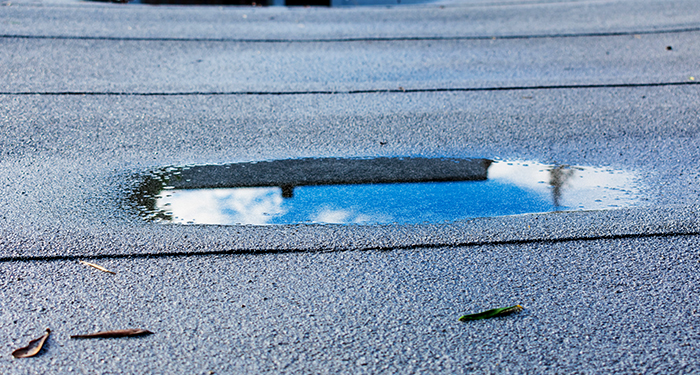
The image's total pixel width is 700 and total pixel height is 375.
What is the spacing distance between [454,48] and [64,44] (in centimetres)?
491

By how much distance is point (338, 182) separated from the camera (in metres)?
4.27

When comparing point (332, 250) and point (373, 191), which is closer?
point (332, 250)

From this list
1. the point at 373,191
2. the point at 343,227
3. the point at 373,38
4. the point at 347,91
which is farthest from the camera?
the point at 373,38

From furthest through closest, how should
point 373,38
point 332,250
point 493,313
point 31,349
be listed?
point 373,38 < point 332,250 < point 493,313 < point 31,349

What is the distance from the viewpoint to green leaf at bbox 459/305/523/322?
2.78 metres

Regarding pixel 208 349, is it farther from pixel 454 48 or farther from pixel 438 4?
pixel 438 4

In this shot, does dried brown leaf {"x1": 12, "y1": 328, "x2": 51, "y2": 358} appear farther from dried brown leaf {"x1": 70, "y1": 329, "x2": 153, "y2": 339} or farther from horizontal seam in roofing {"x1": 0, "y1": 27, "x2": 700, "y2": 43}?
horizontal seam in roofing {"x1": 0, "y1": 27, "x2": 700, "y2": 43}

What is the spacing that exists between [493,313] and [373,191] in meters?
1.52

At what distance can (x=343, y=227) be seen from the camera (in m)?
3.62

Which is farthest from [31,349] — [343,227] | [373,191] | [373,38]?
[373,38]

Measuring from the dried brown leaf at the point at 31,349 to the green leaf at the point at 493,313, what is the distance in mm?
1759

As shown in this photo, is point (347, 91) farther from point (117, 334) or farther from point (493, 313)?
point (117, 334)

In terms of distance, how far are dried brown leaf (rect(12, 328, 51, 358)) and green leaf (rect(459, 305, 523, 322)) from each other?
1.76 m

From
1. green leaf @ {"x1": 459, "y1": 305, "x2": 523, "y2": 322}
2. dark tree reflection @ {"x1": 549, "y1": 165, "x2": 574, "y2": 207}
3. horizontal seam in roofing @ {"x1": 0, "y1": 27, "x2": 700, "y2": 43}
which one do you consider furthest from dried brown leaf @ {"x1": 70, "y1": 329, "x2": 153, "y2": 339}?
horizontal seam in roofing @ {"x1": 0, "y1": 27, "x2": 700, "y2": 43}
